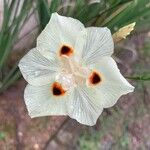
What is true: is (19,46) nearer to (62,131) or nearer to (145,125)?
(62,131)

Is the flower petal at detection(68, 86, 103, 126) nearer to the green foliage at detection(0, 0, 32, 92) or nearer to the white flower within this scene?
the white flower

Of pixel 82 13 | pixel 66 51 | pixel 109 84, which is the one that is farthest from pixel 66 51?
pixel 82 13

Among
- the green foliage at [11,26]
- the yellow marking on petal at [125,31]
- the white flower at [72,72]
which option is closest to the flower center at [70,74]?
the white flower at [72,72]

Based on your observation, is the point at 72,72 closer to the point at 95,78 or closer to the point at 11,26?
the point at 95,78

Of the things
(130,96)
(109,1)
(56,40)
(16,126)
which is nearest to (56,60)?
(56,40)

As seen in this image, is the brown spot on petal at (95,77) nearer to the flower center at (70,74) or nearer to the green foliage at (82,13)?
the flower center at (70,74)

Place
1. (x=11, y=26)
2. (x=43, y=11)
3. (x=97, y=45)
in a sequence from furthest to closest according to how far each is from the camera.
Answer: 1. (x=11, y=26)
2. (x=43, y=11)
3. (x=97, y=45)

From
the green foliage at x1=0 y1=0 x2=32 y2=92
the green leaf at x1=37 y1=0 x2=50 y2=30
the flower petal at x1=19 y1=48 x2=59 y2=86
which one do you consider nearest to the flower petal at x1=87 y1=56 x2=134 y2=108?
the flower petal at x1=19 y1=48 x2=59 y2=86
